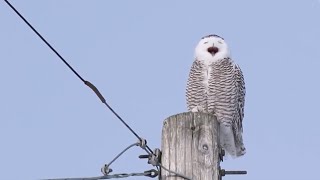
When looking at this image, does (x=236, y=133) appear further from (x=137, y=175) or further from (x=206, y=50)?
(x=137, y=175)

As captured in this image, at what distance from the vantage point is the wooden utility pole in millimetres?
4426

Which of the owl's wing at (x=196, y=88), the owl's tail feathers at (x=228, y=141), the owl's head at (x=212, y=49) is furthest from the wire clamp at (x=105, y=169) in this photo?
the owl's head at (x=212, y=49)

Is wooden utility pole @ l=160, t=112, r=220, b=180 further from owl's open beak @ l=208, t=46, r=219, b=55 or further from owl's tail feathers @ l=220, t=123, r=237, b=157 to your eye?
owl's open beak @ l=208, t=46, r=219, b=55

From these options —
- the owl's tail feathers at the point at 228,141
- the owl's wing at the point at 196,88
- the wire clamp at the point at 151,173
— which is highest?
the owl's wing at the point at 196,88

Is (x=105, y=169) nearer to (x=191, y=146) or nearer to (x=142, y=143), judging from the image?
(x=142, y=143)

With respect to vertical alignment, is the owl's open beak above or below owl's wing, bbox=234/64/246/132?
above

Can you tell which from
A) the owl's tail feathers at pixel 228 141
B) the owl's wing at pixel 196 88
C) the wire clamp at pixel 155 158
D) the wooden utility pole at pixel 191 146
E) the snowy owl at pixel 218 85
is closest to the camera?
the wooden utility pole at pixel 191 146

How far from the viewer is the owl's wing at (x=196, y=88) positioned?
8.57m

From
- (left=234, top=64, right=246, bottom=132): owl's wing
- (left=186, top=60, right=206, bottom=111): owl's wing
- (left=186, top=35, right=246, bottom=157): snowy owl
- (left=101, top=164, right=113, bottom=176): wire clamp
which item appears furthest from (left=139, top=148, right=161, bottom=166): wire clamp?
(left=234, top=64, right=246, bottom=132): owl's wing

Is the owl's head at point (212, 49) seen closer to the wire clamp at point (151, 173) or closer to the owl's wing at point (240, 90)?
the owl's wing at point (240, 90)

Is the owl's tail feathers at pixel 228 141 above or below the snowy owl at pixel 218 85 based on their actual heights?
below

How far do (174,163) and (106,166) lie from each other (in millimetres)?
455

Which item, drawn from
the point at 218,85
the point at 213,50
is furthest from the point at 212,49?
the point at 218,85

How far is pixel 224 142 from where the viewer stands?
801 cm
